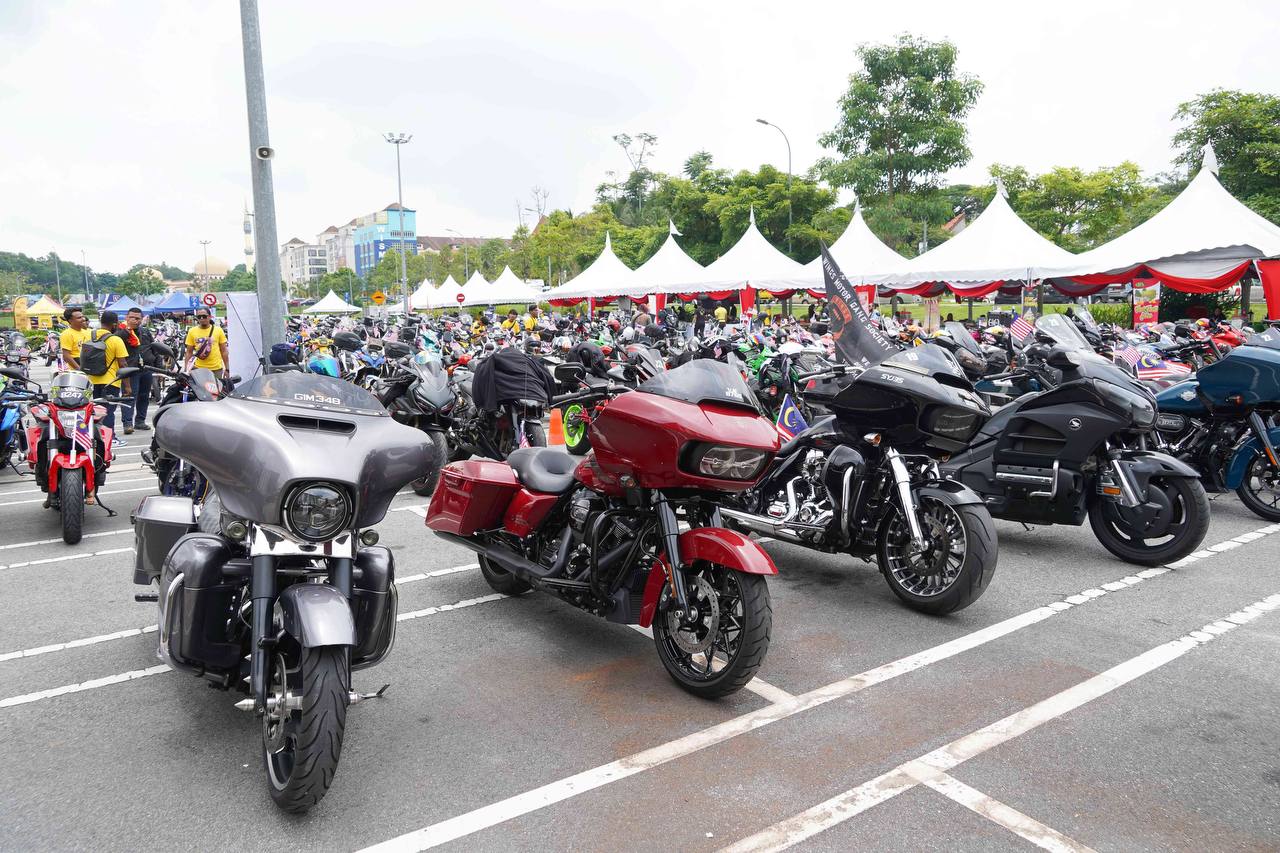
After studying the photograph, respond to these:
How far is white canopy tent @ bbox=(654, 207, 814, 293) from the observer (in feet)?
77.7

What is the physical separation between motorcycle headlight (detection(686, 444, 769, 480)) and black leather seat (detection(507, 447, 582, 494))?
108 cm

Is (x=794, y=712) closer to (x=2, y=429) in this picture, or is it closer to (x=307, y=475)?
(x=307, y=475)

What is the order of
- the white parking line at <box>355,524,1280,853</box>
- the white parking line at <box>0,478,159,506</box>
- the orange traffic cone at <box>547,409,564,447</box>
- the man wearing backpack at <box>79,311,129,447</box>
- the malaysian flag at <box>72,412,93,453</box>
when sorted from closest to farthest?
the white parking line at <box>355,524,1280,853</box>
the malaysian flag at <box>72,412,93,453</box>
the white parking line at <box>0,478,159,506</box>
the man wearing backpack at <box>79,311,129,447</box>
the orange traffic cone at <box>547,409,564,447</box>

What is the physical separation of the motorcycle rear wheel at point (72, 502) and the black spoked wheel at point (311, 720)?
4.44m

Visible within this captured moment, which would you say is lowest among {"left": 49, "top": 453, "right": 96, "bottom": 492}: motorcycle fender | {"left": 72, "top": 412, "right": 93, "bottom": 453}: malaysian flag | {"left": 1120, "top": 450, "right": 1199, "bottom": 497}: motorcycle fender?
{"left": 49, "top": 453, "right": 96, "bottom": 492}: motorcycle fender

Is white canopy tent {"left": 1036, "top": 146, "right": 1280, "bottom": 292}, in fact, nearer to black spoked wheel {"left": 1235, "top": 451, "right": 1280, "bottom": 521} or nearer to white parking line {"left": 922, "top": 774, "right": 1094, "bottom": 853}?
black spoked wheel {"left": 1235, "top": 451, "right": 1280, "bottom": 521}

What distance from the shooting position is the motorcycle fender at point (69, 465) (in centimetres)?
636

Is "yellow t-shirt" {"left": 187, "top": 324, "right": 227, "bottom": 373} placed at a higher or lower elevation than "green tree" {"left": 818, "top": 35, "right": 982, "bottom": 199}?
lower

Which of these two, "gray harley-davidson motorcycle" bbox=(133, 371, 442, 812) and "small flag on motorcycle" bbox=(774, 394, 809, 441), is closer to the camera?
"gray harley-davidson motorcycle" bbox=(133, 371, 442, 812)

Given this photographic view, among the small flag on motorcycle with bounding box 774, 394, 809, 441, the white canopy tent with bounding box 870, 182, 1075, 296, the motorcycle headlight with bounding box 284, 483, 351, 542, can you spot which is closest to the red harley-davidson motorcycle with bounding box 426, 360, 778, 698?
the motorcycle headlight with bounding box 284, 483, 351, 542

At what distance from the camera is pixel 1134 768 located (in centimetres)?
314

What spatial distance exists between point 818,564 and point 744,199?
1646 inches

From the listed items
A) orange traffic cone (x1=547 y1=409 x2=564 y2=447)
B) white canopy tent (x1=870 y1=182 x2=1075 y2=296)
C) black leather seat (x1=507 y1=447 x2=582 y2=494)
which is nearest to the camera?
black leather seat (x1=507 y1=447 x2=582 y2=494)

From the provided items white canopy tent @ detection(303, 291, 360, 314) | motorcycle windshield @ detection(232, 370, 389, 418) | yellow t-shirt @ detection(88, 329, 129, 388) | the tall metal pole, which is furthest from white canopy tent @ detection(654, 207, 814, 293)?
white canopy tent @ detection(303, 291, 360, 314)
